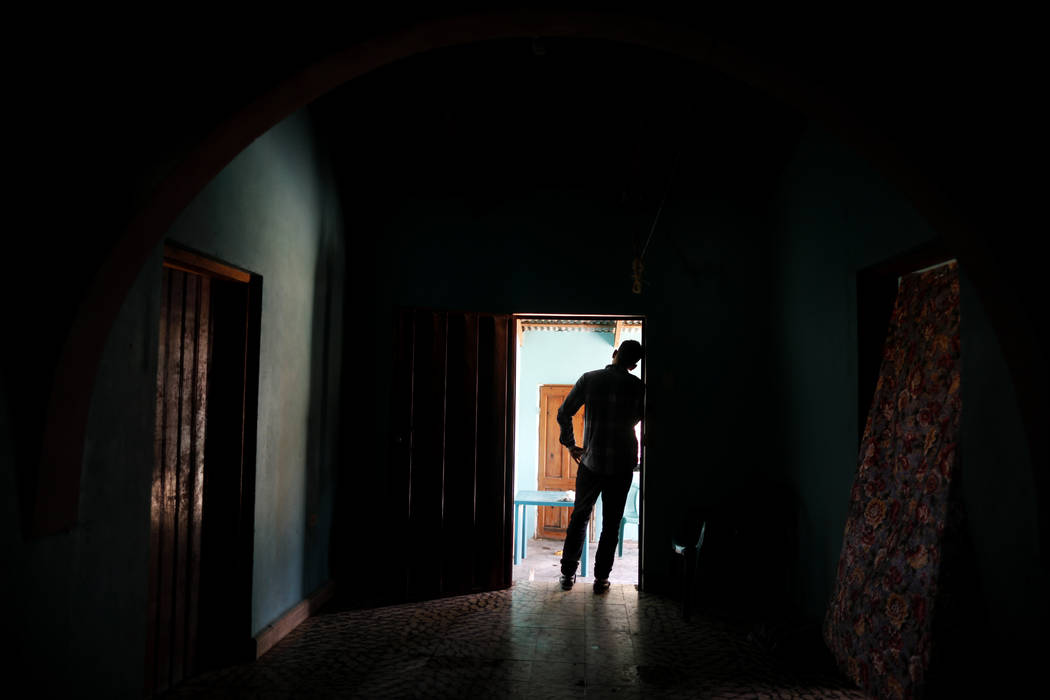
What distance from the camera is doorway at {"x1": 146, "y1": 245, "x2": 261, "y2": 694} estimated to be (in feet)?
9.82

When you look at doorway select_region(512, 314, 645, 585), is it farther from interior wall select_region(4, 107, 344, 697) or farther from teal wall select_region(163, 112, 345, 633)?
interior wall select_region(4, 107, 344, 697)

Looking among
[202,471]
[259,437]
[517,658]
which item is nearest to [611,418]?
[517,658]

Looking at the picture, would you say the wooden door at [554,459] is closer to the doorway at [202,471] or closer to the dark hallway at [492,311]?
the dark hallway at [492,311]

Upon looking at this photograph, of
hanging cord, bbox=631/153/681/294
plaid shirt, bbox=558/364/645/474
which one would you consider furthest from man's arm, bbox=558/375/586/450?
hanging cord, bbox=631/153/681/294

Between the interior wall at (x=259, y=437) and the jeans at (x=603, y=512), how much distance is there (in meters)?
1.75

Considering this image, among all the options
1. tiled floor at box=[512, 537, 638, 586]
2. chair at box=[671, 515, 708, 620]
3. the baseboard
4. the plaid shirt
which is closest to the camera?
the baseboard

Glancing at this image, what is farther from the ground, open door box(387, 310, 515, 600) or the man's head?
the man's head

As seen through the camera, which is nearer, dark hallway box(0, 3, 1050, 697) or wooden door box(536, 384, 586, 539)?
dark hallway box(0, 3, 1050, 697)

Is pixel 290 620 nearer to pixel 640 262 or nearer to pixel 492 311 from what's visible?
pixel 492 311

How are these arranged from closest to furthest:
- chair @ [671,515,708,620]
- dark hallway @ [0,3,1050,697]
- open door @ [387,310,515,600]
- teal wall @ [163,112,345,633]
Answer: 1. dark hallway @ [0,3,1050,697]
2. teal wall @ [163,112,345,633]
3. chair @ [671,515,708,620]
4. open door @ [387,310,515,600]

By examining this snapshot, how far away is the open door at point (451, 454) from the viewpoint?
4594 millimetres

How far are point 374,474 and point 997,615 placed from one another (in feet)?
12.2

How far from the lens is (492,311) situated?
5020 mm

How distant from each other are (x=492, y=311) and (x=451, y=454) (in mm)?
1098
